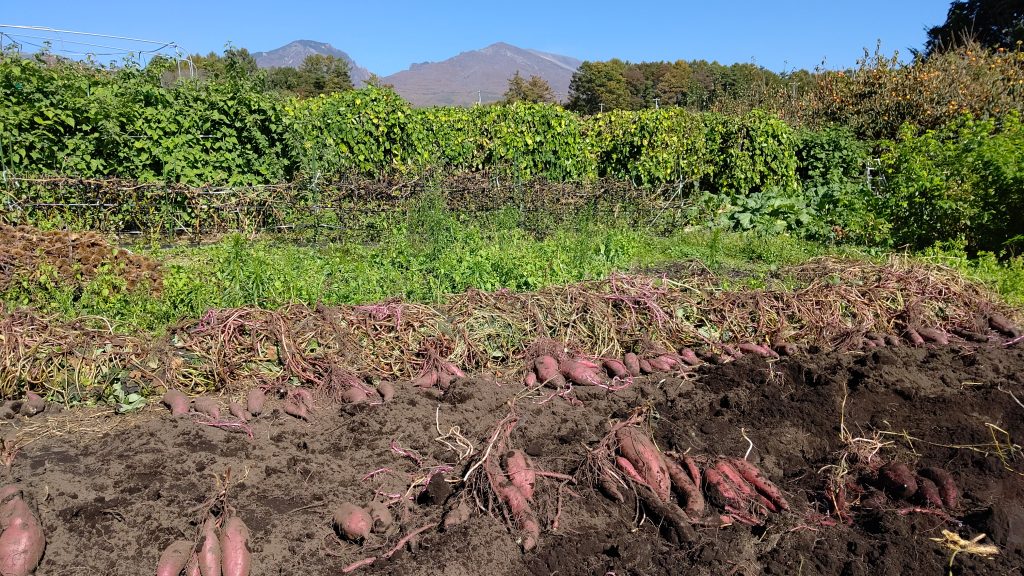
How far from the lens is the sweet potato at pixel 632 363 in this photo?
484 cm

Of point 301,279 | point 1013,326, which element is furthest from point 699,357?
point 301,279

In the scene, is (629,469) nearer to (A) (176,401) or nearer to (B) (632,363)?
(B) (632,363)

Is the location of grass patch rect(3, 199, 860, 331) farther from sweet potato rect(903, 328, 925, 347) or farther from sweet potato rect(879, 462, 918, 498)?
sweet potato rect(879, 462, 918, 498)

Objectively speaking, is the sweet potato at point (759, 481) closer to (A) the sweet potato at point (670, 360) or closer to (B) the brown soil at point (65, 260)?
(A) the sweet potato at point (670, 360)

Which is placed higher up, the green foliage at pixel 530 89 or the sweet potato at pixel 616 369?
the green foliage at pixel 530 89

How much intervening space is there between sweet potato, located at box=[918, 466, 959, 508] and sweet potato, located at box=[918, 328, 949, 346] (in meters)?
2.45

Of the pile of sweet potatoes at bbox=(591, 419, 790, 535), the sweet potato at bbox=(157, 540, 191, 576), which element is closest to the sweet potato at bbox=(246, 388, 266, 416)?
the sweet potato at bbox=(157, 540, 191, 576)

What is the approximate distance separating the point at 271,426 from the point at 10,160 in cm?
825

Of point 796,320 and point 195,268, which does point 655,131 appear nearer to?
point 796,320

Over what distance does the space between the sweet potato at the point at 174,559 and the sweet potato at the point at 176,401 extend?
141cm

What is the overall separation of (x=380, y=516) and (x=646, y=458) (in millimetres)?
1274

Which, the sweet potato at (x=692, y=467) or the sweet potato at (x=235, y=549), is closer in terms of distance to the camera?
the sweet potato at (x=235, y=549)

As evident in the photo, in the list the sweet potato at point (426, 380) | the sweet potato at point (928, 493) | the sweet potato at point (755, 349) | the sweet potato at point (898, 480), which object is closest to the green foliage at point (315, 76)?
A: the sweet potato at point (426, 380)

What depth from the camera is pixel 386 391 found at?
4.31 meters
